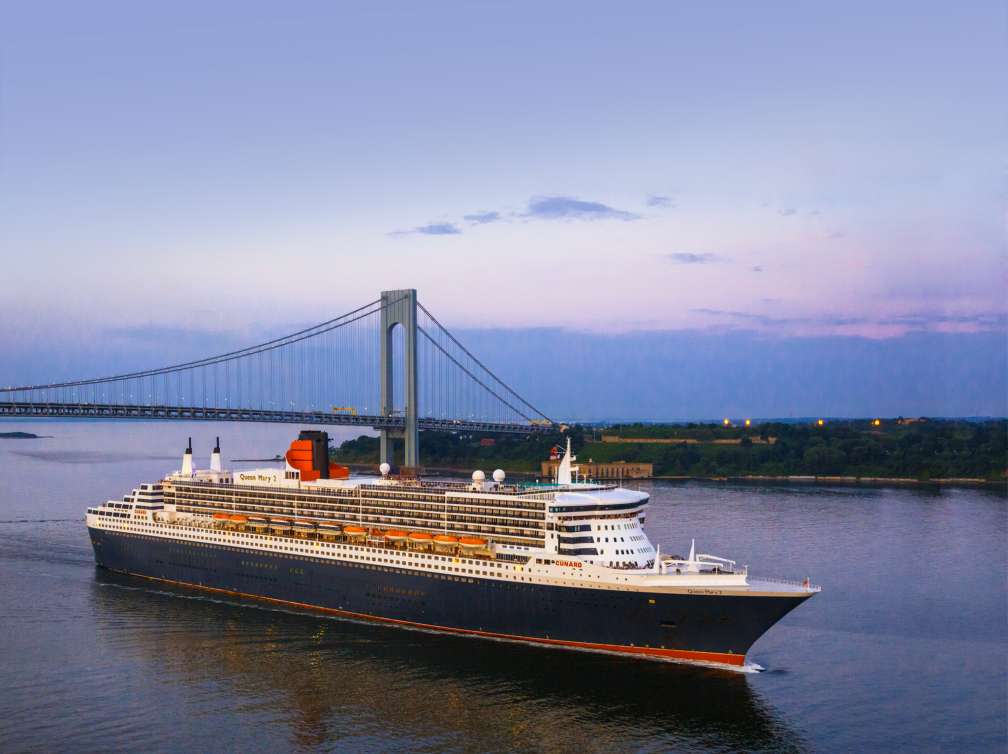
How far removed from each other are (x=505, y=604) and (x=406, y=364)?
37.4 m

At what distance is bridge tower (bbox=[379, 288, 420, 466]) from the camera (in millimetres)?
56969

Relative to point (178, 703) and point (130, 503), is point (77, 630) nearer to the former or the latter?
Result: point (178, 703)

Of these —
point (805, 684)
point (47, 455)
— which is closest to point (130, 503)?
point (805, 684)

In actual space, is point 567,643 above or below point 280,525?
below

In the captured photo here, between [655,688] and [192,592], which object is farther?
[192,592]

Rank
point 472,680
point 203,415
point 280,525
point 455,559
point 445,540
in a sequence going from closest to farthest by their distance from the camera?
1. point 472,680
2. point 455,559
3. point 445,540
4. point 280,525
5. point 203,415

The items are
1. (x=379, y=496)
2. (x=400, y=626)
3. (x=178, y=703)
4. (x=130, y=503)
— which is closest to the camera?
(x=178, y=703)

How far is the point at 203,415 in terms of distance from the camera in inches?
2052

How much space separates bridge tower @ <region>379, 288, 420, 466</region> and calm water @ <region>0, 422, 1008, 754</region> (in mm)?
27545

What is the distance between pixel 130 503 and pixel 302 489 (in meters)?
6.97

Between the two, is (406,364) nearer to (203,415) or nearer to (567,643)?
(203,415)

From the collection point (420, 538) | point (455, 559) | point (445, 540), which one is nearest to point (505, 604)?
point (455, 559)

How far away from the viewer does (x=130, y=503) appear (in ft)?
102

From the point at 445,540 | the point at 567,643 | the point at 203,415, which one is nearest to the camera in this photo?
the point at 567,643
